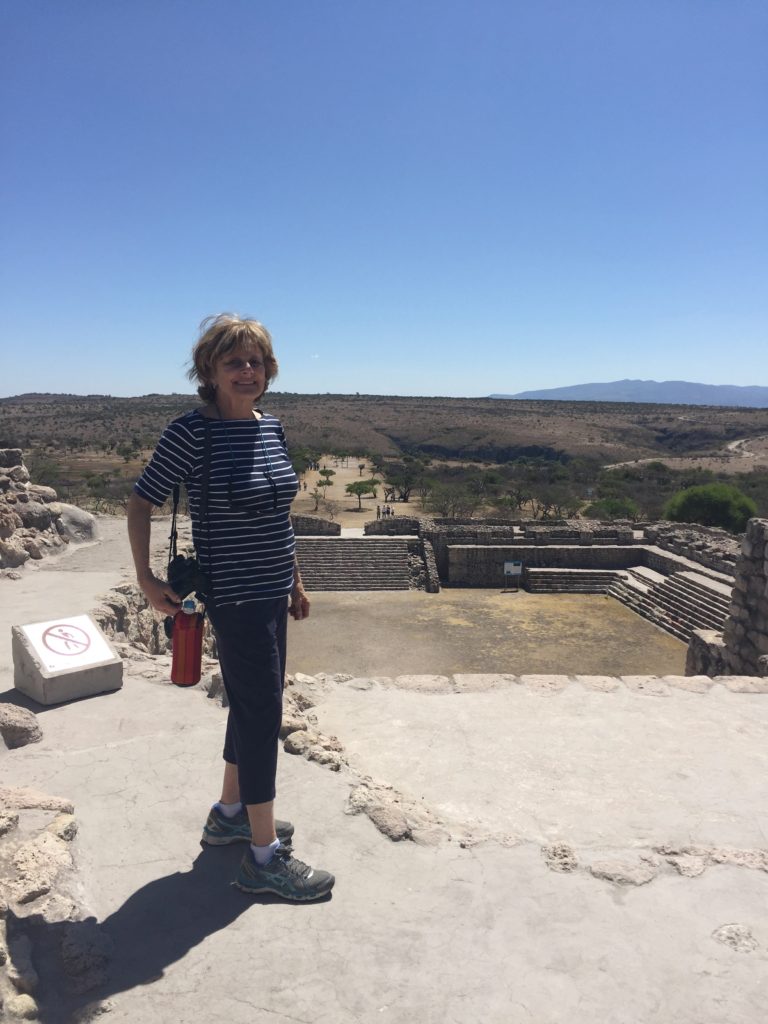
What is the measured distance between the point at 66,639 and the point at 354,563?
55.1 ft

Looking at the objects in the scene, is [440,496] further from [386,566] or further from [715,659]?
[715,659]

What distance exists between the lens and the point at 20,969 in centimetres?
207

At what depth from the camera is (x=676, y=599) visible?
704 inches

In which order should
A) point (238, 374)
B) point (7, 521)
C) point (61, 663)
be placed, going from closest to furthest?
point (238, 374) < point (61, 663) < point (7, 521)

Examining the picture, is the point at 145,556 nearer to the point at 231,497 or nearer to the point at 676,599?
the point at 231,497

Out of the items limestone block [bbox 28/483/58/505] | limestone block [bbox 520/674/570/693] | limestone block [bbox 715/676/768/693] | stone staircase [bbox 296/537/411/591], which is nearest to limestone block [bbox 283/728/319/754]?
limestone block [bbox 520/674/570/693]

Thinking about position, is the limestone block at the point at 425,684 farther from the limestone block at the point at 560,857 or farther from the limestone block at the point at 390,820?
the limestone block at the point at 560,857

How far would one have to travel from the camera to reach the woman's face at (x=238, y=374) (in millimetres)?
2408

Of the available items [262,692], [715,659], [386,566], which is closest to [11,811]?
[262,692]

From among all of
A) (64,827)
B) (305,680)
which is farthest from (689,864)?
(305,680)

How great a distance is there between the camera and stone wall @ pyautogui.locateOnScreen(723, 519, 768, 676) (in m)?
7.53

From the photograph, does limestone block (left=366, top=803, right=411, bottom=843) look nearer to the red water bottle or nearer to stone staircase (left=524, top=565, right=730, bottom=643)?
the red water bottle

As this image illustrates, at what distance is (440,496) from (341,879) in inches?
1123

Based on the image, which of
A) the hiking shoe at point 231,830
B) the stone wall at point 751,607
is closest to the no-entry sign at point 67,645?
the hiking shoe at point 231,830
